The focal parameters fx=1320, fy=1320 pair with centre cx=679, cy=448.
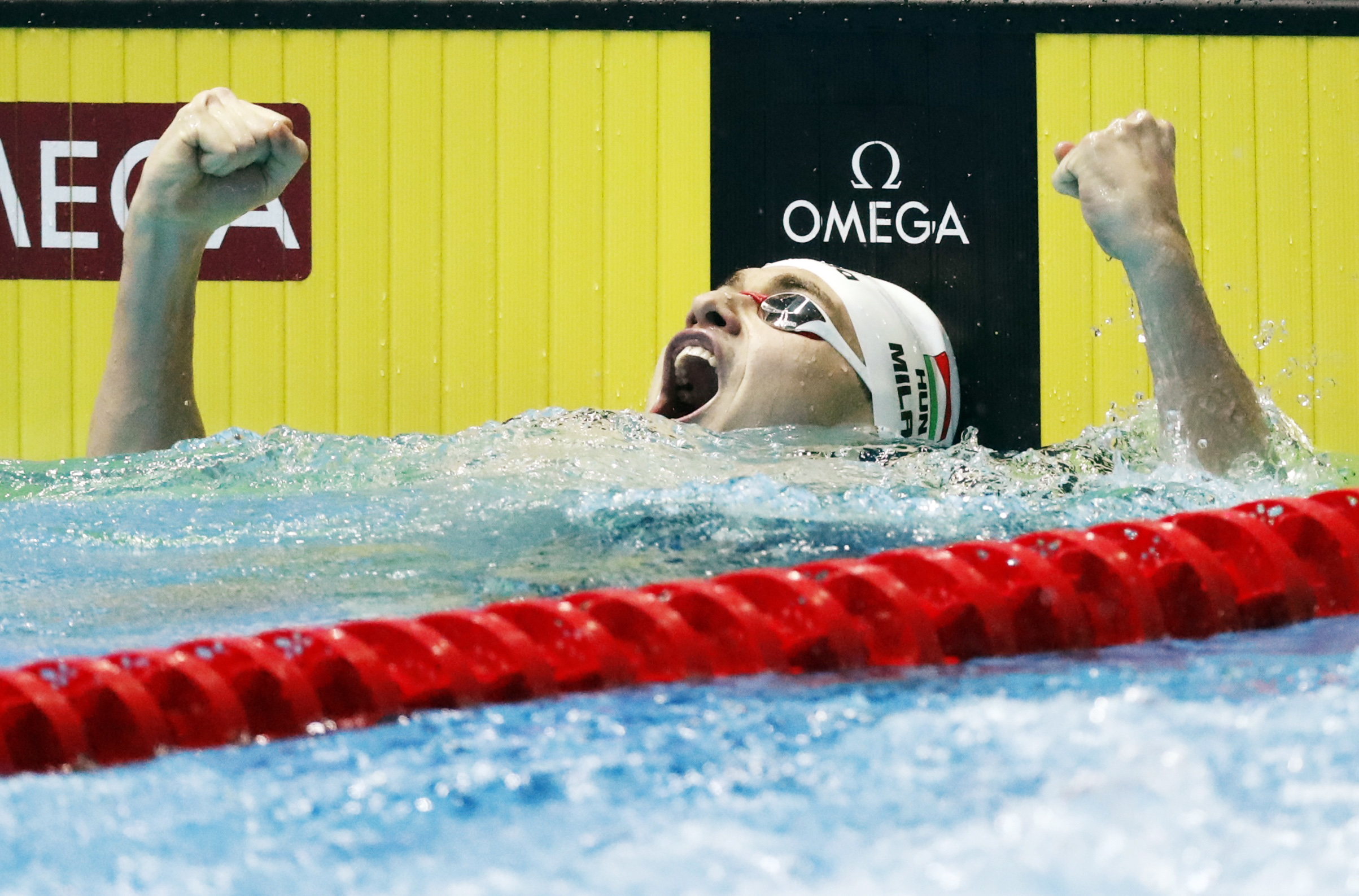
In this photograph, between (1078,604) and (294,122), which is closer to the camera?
(1078,604)

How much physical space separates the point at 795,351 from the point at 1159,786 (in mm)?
2145

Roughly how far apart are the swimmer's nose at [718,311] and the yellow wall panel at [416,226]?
5.83 feet

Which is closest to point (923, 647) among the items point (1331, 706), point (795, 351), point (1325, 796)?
point (1331, 706)

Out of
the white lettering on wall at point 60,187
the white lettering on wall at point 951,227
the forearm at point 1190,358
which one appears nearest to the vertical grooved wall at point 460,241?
the white lettering on wall at point 60,187

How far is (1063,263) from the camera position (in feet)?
15.9

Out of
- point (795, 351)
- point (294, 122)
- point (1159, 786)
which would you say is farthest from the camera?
point (294, 122)

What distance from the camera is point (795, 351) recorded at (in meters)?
3.21

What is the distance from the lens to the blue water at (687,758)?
1020mm

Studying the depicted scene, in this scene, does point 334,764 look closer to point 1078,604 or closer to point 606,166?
point 1078,604

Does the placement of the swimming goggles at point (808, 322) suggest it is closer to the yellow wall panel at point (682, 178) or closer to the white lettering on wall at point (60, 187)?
the yellow wall panel at point (682, 178)

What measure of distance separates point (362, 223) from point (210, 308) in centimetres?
63

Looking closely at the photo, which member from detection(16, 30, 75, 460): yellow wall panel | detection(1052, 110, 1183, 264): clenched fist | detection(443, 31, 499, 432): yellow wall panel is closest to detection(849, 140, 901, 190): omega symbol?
detection(443, 31, 499, 432): yellow wall panel

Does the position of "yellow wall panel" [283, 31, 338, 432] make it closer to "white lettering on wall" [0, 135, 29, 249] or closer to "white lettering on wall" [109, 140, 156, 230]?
"white lettering on wall" [109, 140, 156, 230]

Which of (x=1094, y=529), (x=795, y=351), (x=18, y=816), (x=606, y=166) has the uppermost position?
(x=606, y=166)
